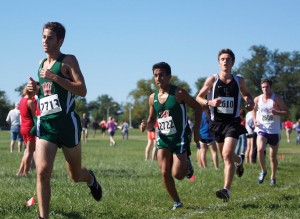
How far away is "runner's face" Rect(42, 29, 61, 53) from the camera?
5465 mm

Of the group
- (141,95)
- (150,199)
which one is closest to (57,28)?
(150,199)

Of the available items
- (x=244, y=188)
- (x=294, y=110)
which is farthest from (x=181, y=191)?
(x=294, y=110)

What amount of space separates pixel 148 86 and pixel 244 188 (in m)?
122

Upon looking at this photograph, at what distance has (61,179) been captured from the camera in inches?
385

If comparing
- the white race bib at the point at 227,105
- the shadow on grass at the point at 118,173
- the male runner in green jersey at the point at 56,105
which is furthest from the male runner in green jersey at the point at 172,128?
the shadow on grass at the point at 118,173

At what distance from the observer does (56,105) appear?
5422mm

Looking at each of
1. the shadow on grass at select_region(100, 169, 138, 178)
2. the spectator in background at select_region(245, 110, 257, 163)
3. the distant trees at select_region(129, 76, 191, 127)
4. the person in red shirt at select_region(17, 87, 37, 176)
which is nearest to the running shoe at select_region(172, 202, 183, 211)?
the shadow on grass at select_region(100, 169, 138, 178)

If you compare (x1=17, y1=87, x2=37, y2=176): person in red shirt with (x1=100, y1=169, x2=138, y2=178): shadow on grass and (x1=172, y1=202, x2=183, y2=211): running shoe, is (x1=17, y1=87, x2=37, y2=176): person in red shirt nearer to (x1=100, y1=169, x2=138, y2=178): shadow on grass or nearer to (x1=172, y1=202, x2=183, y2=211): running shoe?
(x1=100, y1=169, x2=138, y2=178): shadow on grass

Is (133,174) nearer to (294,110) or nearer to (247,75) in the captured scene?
(294,110)

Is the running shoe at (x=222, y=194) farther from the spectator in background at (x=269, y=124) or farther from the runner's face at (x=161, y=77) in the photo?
the spectator in background at (x=269, y=124)

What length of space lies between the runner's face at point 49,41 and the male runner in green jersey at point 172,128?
164 centimetres

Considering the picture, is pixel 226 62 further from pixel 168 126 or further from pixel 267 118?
pixel 267 118

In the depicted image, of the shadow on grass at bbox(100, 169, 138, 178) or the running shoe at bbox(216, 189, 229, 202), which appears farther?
the shadow on grass at bbox(100, 169, 138, 178)

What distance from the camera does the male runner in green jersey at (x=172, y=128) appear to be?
6688mm
